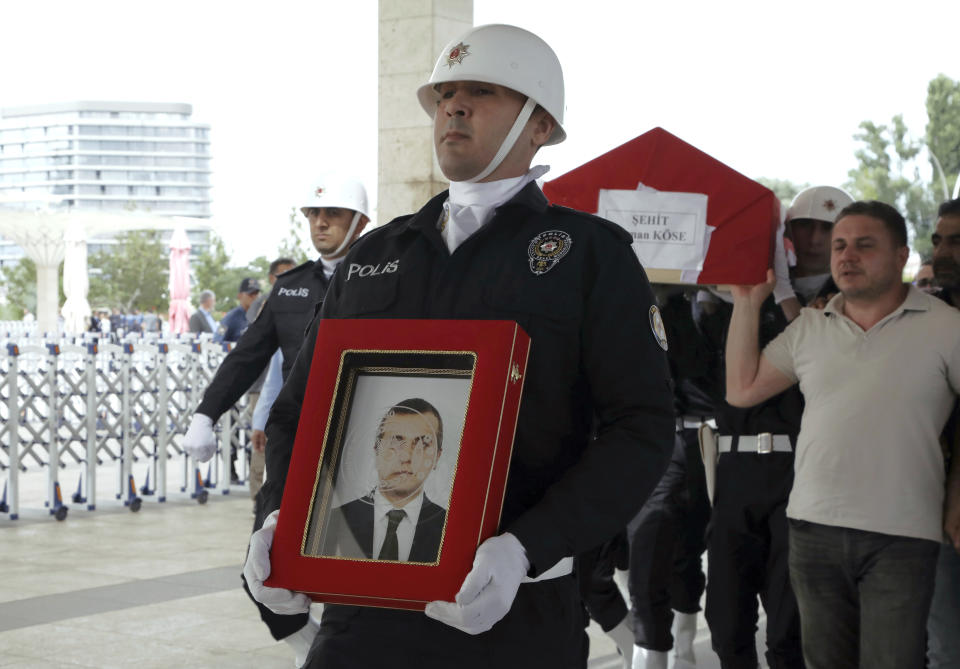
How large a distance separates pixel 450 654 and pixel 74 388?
1013cm

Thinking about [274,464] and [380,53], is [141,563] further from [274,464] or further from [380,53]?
[274,464]

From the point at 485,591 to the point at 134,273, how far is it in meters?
74.1

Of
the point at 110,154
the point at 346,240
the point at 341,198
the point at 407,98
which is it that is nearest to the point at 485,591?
the point at 346,240

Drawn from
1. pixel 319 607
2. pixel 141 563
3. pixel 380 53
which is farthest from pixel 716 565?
pixel 380 53

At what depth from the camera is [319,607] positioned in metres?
8.03

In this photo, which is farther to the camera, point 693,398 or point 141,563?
point 141,563

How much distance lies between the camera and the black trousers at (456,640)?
7.29 feet

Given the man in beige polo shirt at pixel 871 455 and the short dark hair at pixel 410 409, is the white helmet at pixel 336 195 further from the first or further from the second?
the short dark hair at pixel 410 409

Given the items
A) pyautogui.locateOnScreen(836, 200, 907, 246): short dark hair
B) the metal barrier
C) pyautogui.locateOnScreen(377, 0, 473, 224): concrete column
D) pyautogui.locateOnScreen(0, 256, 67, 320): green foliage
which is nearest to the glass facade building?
pyautogui.locateOnScreen(0, 256, 67, 320): green foliage

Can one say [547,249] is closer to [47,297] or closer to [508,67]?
[508,67]

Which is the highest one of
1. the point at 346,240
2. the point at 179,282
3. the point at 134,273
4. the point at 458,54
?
the point at 134,273

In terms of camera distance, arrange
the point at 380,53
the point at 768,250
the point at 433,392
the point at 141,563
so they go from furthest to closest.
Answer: the point at 380,53
the point at 141,563
the point at 768,250
the point at 433,392

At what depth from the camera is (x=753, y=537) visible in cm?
495

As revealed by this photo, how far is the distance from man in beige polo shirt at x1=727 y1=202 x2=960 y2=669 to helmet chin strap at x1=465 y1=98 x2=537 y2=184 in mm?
1986
